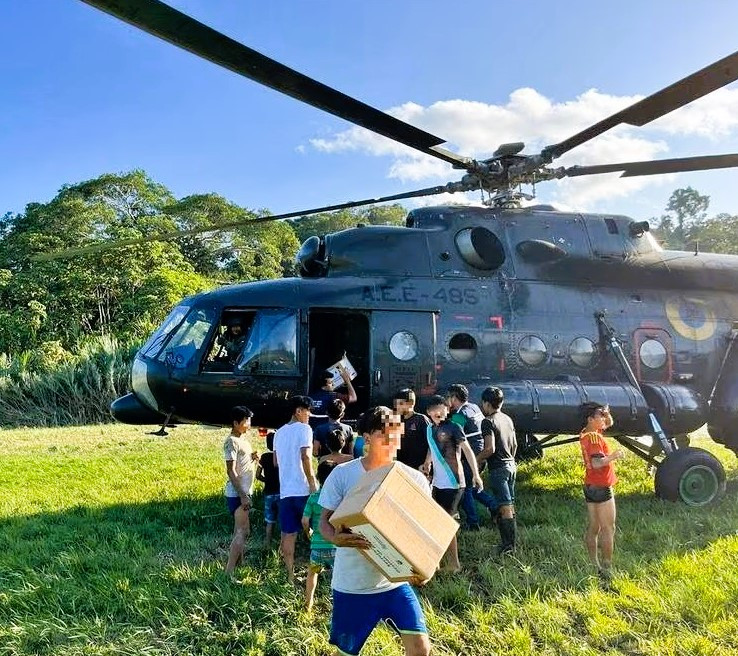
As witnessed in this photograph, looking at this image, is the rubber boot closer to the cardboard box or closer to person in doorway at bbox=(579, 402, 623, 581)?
person in doorway at bbox=(579, 402, 623, 581)

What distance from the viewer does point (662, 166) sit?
244 inches

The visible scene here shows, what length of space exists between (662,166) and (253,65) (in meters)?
4.17

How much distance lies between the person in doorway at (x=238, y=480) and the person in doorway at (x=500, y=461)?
1914 mm

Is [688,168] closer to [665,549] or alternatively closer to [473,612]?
[665,549]

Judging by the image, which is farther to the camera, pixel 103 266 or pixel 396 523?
pixel 103 266

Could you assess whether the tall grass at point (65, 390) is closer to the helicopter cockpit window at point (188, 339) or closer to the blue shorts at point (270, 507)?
the helicopter cockpit window at point (188, 339)

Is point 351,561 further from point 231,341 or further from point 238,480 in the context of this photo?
point 231,341

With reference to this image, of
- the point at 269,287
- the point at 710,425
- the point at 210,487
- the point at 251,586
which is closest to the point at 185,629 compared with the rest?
the point at 251,586

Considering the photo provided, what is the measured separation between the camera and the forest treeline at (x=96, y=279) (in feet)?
61.6

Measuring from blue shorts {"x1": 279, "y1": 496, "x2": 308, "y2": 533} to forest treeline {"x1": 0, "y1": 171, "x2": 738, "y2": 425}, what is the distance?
10.7 m

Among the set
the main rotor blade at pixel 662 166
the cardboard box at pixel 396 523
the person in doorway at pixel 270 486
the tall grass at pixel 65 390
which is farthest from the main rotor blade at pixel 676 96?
the tall grass at pixel 65 390

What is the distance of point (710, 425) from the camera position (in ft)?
25.2

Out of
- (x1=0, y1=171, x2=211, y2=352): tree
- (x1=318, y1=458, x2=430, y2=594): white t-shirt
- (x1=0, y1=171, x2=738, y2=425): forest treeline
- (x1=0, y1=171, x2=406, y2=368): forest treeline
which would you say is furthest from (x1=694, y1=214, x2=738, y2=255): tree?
(x1=318, y1=458, x2=430, y2=594): white t-shirt

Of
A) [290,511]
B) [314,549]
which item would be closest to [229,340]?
[290,511]
